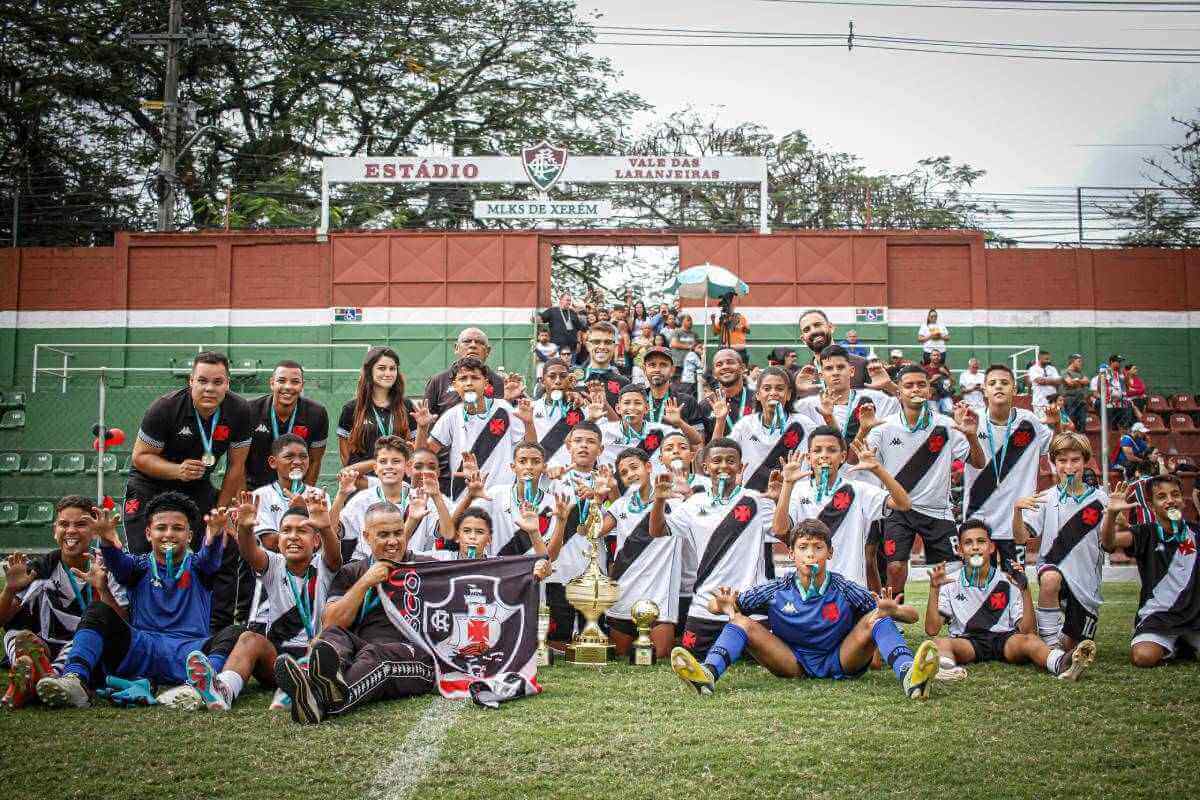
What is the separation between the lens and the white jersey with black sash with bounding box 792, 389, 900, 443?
852 centimetres

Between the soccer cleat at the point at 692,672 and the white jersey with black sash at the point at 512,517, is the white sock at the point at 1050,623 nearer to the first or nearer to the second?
the soccer cleat at the point at 692,672

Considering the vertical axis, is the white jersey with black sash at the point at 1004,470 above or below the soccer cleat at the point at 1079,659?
above

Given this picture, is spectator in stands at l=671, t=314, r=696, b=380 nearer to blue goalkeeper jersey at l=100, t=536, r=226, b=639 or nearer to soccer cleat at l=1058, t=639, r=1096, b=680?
soccer cleat at l=1058, t=639, r=1096, b=680

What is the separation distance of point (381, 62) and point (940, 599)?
1085 inches

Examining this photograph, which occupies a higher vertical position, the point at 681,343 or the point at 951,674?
the point at 681,343

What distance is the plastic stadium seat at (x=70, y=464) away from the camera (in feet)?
53.3

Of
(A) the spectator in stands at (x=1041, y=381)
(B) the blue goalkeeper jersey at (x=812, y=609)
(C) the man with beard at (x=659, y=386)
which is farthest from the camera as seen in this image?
(A) the spectator in stands at (x=1041, y=381)

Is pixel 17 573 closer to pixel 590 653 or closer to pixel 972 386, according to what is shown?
pixel 590 653

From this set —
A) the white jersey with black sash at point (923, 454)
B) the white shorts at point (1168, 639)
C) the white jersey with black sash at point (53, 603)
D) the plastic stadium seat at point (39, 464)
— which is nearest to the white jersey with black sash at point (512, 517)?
the white jersey with black sash at point (923, 454)

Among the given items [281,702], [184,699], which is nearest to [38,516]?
[184,699]

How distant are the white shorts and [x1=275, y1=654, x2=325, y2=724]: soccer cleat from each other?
5.21 metres

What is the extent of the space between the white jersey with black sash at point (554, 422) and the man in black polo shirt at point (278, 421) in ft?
7.23

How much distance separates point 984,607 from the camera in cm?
702

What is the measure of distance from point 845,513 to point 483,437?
3146mm
